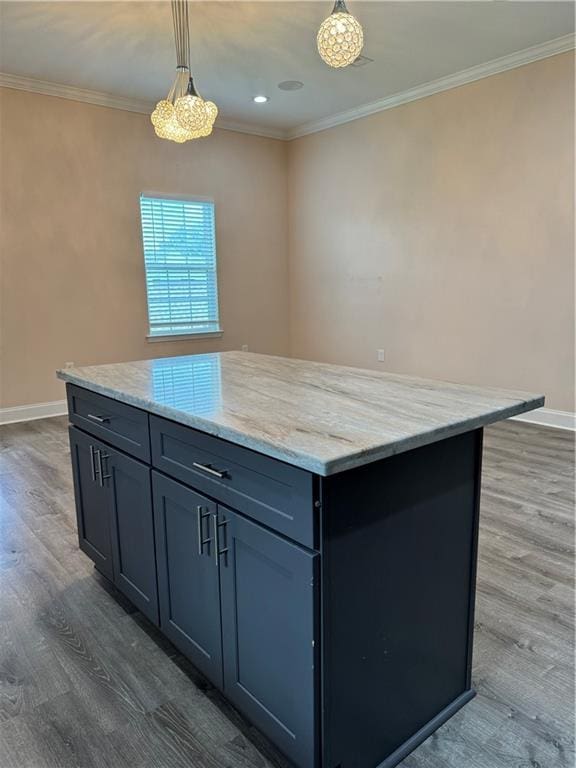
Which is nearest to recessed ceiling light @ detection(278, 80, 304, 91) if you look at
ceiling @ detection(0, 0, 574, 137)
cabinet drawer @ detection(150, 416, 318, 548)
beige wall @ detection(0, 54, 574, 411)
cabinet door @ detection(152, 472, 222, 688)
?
ceiling @ detection(0, 0, 574, 137)

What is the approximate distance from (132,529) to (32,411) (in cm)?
359

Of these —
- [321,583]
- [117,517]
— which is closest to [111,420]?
[117,517]

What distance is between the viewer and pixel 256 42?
384cm

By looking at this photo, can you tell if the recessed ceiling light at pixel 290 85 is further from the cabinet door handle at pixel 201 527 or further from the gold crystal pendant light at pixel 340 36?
the cabinet door handle at pixel 201 527

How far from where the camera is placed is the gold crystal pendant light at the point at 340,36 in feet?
7.53

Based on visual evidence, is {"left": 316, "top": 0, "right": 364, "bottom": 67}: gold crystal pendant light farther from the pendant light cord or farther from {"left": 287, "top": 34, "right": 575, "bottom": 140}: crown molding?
{"left": 287, "top": 34, "right": 575, "bottom": 140}: crown molding

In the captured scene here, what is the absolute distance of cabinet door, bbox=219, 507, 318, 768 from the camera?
1.16m

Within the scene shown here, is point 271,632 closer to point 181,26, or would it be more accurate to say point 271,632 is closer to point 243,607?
point 243,607

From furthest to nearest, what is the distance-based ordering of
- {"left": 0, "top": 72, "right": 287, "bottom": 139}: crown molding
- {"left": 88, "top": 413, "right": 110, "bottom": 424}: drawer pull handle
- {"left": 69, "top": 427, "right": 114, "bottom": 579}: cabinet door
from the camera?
{"left": 0, "top": 72, "right": 287, "bottom": 139}: crown molding
{"left": 69, "top": 427, "right": 114, "bottom": 579}: cabinet door
{"left": 88, "top": 413, "right": 110, "bottom": 424}: drawer pull handle

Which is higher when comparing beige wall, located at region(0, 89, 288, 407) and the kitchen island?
beige wall, located at region(0, 89, 288, 407)

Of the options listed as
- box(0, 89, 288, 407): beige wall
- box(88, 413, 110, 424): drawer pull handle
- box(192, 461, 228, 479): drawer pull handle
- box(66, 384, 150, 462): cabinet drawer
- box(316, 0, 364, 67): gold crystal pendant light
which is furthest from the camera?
box(0, 89, 288, 407): beige wall

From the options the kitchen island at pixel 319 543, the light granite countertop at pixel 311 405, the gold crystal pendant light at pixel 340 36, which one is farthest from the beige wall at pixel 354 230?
the kitchen island at pixel 319 543

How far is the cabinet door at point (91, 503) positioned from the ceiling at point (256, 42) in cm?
285

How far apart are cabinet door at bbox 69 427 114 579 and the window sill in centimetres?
344
